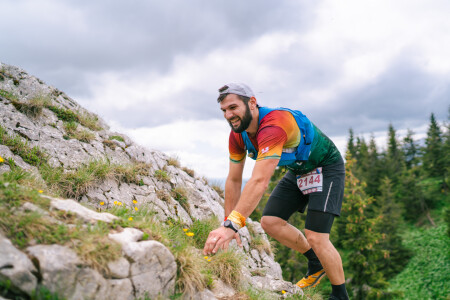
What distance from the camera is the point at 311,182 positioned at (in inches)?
191

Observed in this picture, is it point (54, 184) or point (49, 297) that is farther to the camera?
point (54, 184)

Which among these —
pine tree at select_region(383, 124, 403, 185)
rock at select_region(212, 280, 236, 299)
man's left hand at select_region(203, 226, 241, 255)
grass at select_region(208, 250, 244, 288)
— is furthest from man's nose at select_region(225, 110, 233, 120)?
pine tree at select_region(383, 124, 403, 185)

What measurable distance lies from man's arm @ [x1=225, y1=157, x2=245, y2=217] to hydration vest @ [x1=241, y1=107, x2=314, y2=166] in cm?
40

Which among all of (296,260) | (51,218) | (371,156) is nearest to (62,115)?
(51,218)

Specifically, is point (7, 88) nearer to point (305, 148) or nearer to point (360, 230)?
point (305, 148)

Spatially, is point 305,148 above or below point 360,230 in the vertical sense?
above

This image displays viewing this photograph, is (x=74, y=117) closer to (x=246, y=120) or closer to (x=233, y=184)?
(x=233, y=184)

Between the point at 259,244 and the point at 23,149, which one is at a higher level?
the point at 23,149

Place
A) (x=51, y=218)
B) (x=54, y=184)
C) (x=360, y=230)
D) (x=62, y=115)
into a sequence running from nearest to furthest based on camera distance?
(x=51, y=218) → (x=54, y=184) → (x=62, y=115) → (x=360, y=230)

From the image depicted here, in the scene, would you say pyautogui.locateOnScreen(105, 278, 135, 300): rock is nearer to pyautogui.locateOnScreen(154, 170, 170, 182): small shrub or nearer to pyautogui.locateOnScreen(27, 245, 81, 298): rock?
pyautogui.locateOnScreen(27, 245, 81, 298): rock

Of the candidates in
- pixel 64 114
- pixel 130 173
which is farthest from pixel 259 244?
pixel 64 114

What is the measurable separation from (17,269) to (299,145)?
3588mm

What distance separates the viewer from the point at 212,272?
4.25 metres

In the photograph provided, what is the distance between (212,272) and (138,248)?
1.65 meters
